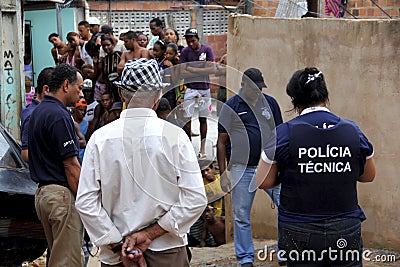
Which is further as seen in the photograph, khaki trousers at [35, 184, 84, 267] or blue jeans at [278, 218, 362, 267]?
khaki trousers at [35, 184, 84, 267]

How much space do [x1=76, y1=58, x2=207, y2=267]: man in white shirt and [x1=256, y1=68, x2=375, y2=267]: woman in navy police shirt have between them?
66 cm

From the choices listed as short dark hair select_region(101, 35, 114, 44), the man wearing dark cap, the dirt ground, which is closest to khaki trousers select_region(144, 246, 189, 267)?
the man wearing dark cap

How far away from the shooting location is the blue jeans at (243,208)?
20.6 ft

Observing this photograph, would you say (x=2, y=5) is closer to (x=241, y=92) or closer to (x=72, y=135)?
(x=241, y=92)

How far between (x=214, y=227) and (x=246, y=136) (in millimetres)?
1657

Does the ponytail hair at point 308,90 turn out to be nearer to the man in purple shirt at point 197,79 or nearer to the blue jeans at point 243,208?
the blue jeans at point 243,208

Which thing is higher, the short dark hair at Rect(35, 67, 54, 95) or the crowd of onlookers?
the short dark hair at Rect(35, 67, 54, 95)

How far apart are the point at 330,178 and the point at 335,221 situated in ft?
0.84

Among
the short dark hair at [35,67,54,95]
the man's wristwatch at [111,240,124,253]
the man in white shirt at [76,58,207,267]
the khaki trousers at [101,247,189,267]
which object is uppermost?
the short dark hair at [35,67,54,95]

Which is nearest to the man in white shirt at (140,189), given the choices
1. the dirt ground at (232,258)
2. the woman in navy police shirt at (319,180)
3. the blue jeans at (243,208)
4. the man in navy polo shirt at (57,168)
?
the woman in navy police shirt at (319,180)

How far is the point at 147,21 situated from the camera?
16.2 meters

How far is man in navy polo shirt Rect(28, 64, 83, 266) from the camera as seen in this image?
16.1 feet

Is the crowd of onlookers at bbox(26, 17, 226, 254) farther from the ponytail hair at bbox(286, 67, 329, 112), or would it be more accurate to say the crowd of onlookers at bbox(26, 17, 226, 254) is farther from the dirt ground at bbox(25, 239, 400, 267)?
the ponytail hair at bbox(286, 67, 329, 112)

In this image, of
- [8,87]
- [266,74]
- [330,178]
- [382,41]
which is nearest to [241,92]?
[266,74]
